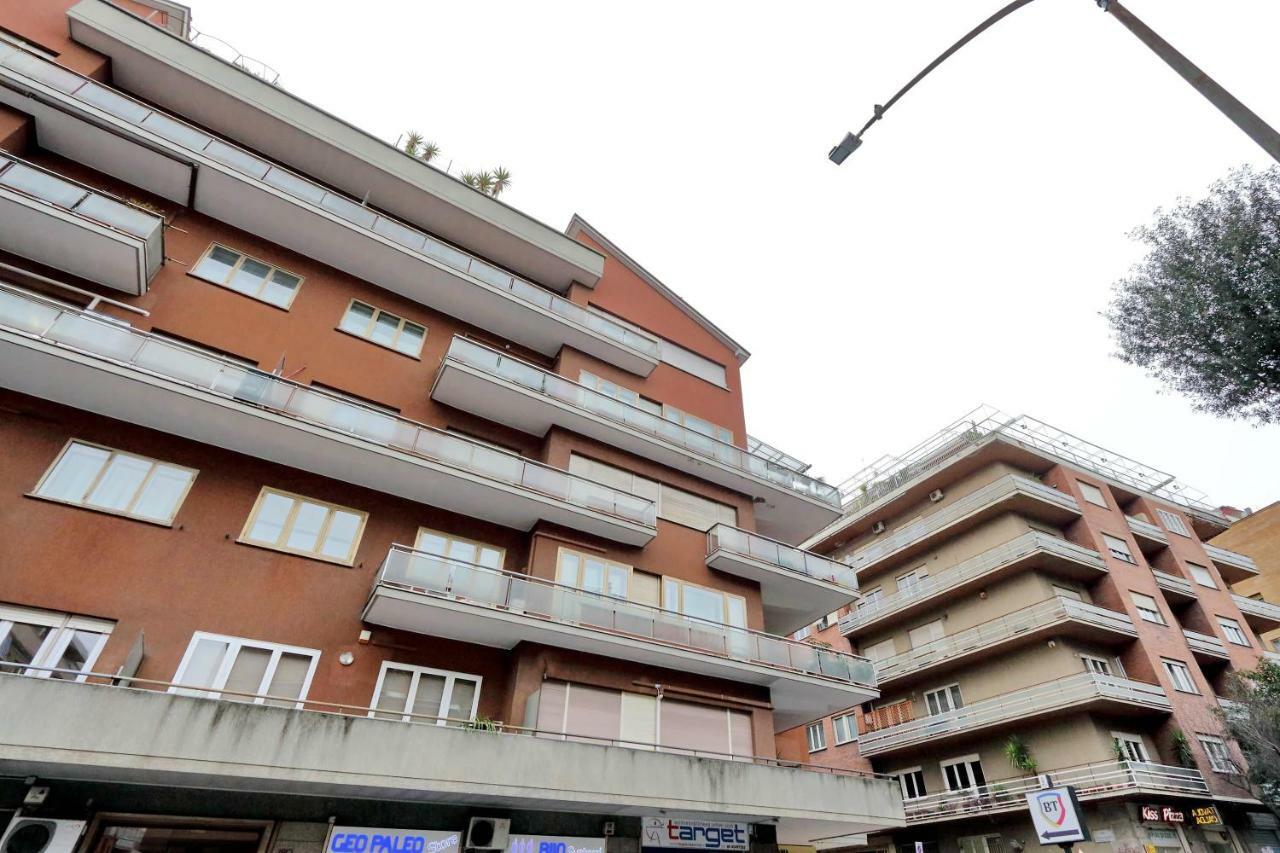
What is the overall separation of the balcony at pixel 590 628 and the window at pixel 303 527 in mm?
1623

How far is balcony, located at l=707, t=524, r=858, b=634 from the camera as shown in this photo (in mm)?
17406

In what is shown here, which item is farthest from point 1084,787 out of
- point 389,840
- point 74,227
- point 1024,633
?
point 74,227

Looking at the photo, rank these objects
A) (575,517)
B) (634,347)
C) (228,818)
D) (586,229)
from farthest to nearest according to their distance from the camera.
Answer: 1. (586,229)
2. (634,347)
3. (575,517)
4. (228,818)

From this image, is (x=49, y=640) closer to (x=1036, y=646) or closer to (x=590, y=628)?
(x=590, y=628)

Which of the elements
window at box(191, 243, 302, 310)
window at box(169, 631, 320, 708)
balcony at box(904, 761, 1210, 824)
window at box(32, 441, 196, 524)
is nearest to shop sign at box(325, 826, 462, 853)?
window at box(169, 631, 320, 708)

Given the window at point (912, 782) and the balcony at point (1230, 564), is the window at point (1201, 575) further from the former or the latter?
the window at point (912, 782)

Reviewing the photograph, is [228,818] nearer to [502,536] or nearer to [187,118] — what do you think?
[502,536]

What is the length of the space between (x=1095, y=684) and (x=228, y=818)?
2392 cm

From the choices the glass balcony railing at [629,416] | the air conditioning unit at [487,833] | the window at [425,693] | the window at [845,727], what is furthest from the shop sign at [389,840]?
the window at [845,727]

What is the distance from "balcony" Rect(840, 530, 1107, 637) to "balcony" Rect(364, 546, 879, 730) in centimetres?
1140

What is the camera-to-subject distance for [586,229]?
73.7ft

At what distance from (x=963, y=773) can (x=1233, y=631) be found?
15.2 m

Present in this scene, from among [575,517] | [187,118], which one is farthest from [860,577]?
[187,118]

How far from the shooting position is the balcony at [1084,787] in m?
18.9
